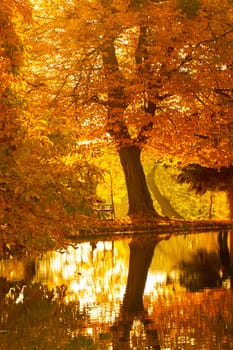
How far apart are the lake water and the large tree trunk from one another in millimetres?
11265

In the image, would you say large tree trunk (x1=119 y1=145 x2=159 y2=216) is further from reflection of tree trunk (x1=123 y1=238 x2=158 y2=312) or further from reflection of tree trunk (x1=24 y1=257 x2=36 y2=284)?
reflection of tree trunk (x1=24 y1=257 x2=36 y2=284)

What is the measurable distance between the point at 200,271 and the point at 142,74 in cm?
1410

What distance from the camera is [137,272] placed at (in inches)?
550

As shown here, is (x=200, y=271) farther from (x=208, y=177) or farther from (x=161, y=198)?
(x=161, y=198)

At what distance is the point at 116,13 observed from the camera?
26.1 meters

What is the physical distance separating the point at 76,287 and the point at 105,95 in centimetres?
1780

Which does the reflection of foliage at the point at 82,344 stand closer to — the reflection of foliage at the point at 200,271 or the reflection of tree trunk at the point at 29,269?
the reflection of foliage at the point at 200,271

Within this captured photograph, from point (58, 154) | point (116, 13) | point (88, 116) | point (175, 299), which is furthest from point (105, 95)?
point (175, 299)

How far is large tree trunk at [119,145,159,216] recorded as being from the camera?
2922 cm

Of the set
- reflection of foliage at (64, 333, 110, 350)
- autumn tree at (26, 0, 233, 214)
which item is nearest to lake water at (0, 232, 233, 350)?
reflection of foliage at (64, 333, 110, 350)

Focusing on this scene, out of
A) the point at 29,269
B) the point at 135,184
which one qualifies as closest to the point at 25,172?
the point at 29,269

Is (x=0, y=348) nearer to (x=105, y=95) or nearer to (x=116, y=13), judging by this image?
(x=116, y=13)

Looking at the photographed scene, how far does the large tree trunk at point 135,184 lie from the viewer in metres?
29.2

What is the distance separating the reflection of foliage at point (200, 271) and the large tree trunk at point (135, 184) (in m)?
11.1
